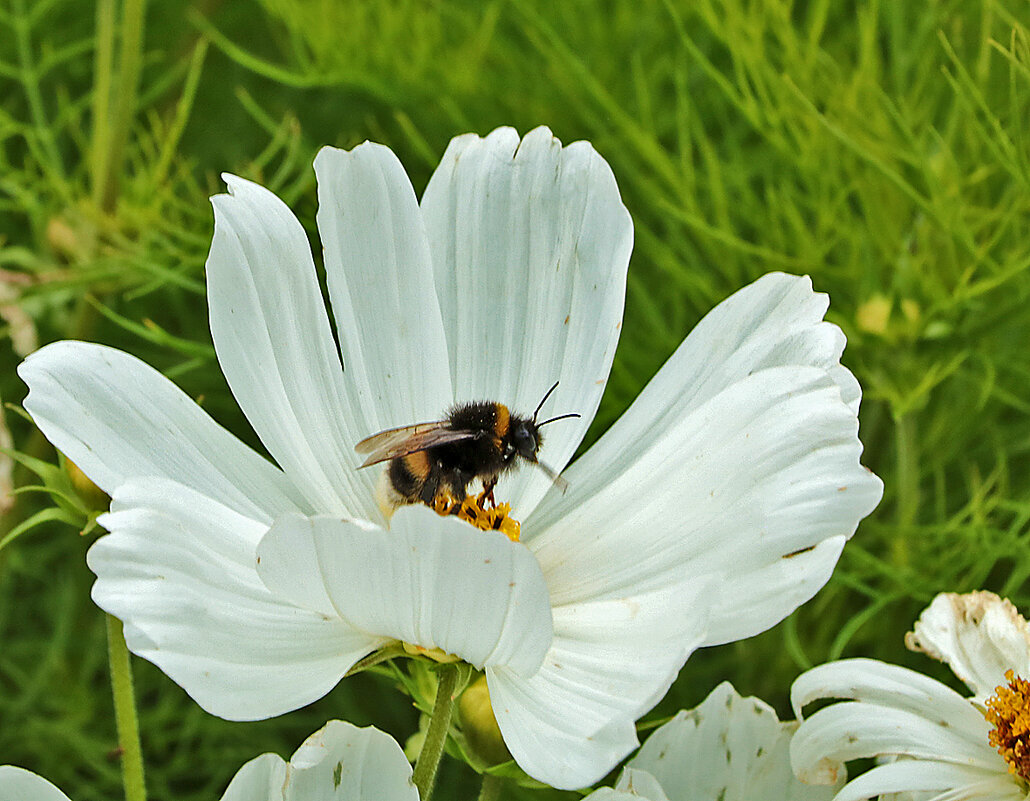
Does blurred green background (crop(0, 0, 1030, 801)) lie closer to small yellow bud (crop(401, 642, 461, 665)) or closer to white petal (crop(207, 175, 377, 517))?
white petal (crop(207, 175, 377, 517))

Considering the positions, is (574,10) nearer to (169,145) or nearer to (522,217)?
(169,145)

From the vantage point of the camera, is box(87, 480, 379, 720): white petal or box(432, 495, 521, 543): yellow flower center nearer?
box(87, 480, 379, 720): white petal

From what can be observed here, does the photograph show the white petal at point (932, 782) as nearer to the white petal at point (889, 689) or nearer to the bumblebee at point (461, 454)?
the white petal at point (889, 689)

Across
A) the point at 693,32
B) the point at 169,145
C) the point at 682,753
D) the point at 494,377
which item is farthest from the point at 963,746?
the point at 693,32

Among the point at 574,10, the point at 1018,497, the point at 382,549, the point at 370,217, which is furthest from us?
the point at 574,10

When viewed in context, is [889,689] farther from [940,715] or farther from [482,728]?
[482,728]

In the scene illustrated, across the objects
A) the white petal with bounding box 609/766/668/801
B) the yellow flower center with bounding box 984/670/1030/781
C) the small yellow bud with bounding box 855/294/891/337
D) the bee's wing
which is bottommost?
the small yellow bud with bounding box 855/294/891/337

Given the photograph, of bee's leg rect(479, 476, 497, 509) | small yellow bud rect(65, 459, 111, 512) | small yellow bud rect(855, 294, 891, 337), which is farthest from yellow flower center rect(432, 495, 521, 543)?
small yellow bud rect(855, 294, 891, 337)
